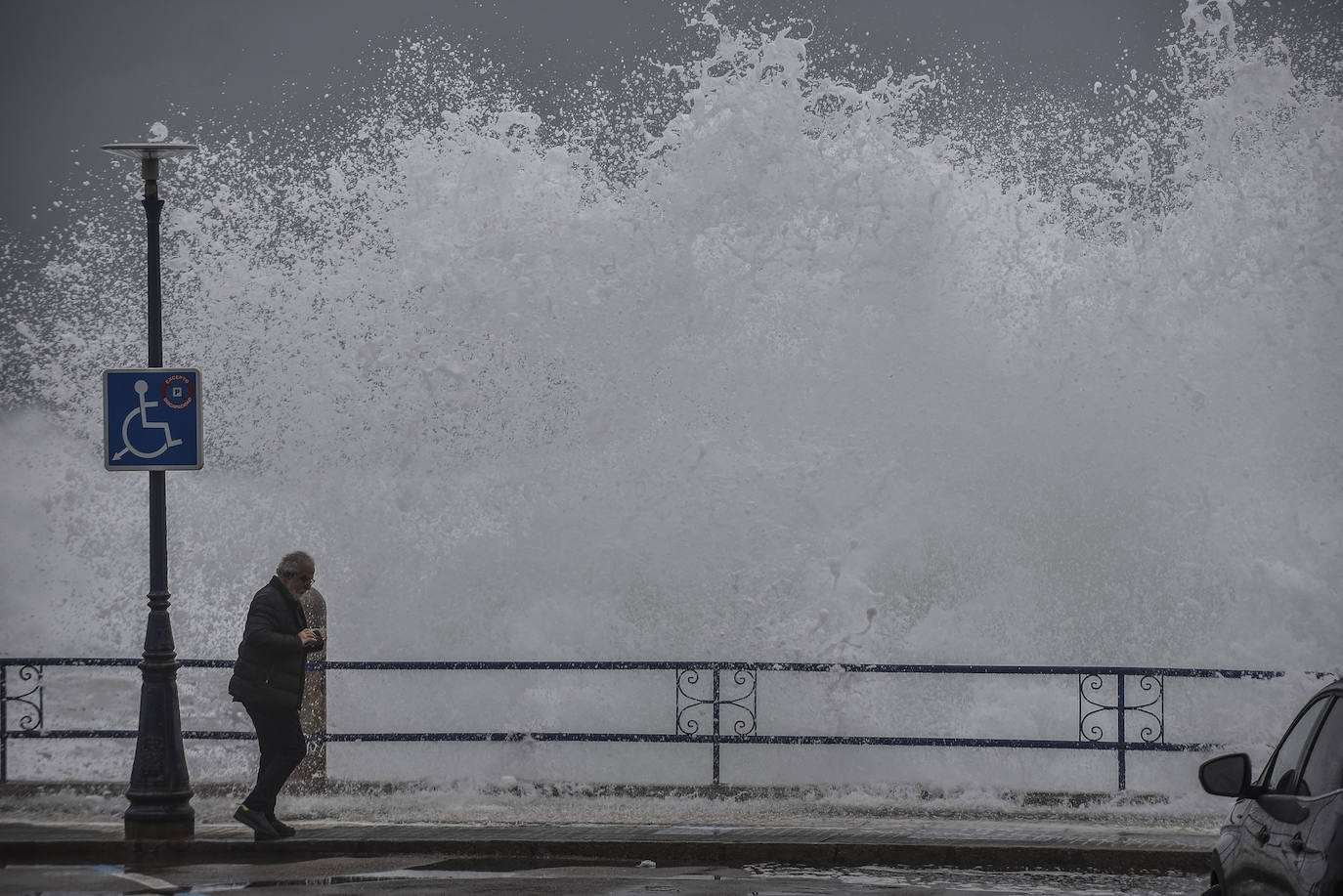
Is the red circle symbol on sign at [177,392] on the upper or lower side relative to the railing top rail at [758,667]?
upper

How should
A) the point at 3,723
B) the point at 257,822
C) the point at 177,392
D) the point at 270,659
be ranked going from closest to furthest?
the point at 257,822, the point at 270,659, the point at 177,392, the point at 3,723

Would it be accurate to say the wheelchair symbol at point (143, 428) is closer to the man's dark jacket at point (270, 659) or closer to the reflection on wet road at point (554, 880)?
the man's dark jacket at point (270, 659)

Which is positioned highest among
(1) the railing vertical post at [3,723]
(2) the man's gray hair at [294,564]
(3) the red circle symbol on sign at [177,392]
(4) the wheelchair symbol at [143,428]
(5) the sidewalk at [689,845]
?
(3) the red circle symbol on sign at [177,392]

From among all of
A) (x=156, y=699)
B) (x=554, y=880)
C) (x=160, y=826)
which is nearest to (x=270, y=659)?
(x=156, y=699)

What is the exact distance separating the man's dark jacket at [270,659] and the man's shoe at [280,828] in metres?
0.72

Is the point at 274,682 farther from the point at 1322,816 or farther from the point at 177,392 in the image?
the point at 1322,816

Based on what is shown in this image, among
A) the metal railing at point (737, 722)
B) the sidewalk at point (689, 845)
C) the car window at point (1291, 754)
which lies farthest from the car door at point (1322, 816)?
the metal railing at point (737, 722)

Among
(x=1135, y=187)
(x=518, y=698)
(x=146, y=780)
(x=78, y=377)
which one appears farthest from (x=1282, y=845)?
(x=78, y=377)

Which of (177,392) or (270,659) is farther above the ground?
(177,392)

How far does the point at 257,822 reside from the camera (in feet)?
39.7

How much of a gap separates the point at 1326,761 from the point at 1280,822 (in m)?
0.24

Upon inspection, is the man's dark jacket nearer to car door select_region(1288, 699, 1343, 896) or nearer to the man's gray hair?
the man's gray hair

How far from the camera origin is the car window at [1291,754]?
584cm

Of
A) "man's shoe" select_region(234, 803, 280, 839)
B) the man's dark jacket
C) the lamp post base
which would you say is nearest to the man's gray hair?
the man's dark jacket
